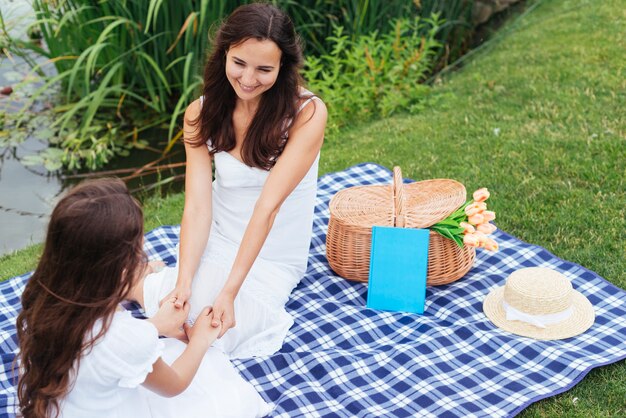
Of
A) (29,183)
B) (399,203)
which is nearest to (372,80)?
(399,203)

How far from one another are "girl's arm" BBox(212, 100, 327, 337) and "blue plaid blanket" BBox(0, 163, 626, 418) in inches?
11.7

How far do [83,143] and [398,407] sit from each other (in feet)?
11.3

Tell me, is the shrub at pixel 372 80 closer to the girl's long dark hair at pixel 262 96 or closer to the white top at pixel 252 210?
the white top at pixel 252 210

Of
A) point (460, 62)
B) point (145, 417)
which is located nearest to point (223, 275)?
point (145, 417)

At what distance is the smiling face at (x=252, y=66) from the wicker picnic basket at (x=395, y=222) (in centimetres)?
75

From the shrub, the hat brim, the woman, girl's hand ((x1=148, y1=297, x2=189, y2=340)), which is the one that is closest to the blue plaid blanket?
the hat brim

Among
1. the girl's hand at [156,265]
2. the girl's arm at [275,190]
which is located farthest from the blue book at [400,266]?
the girl's hand at [156,265]

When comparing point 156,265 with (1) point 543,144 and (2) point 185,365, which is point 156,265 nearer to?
(2) point 185,365

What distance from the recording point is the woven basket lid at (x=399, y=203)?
3.21 meters

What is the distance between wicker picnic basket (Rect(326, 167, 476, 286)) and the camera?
321cm

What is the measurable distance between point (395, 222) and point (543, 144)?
5.11 ft

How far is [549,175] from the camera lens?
4055mm

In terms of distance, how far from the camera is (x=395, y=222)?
3201mm

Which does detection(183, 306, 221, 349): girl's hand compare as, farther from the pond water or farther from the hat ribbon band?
the pond water
